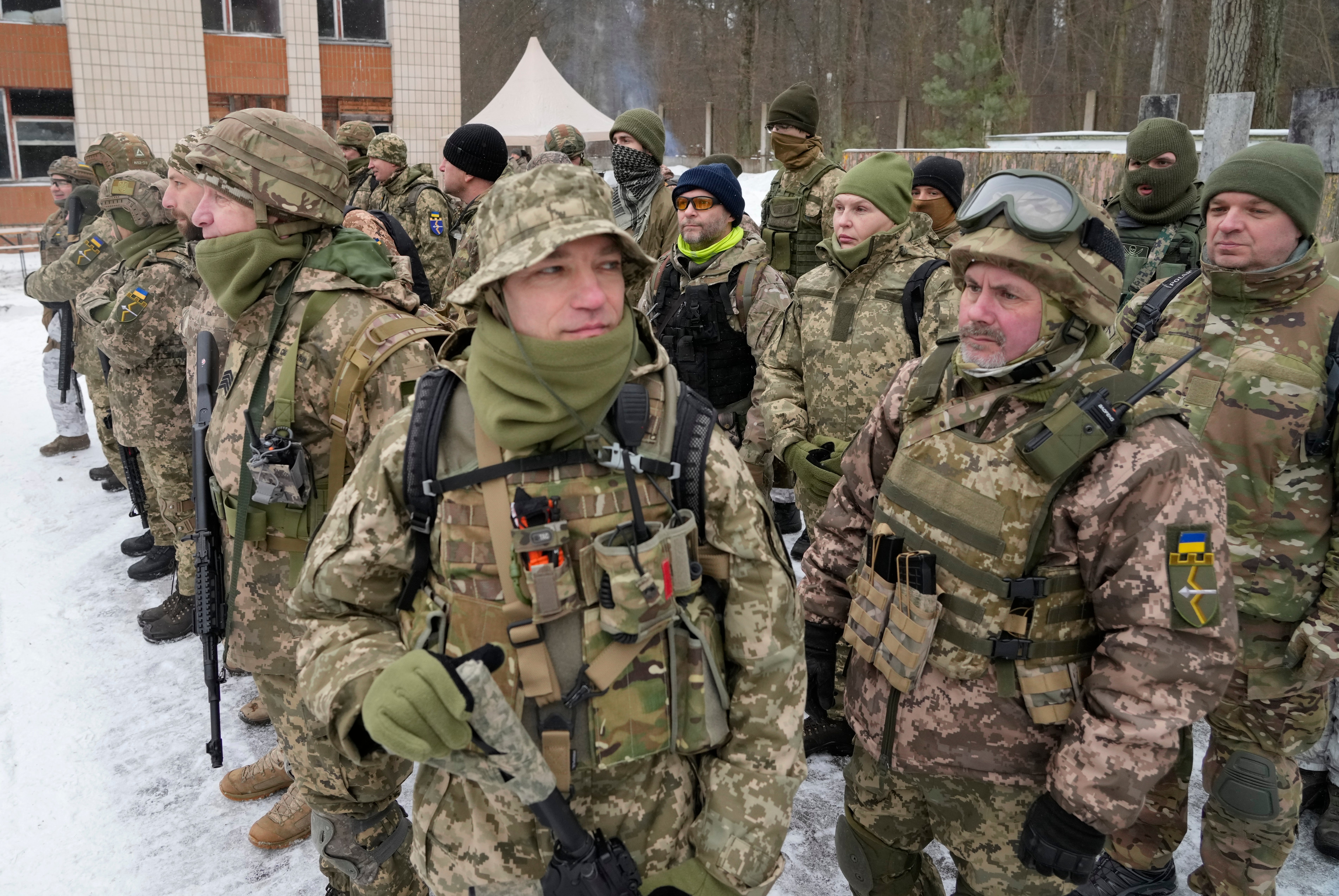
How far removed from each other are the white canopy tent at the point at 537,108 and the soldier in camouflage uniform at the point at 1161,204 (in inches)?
617

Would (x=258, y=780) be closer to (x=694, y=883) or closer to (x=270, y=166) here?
(x=270, y=166)

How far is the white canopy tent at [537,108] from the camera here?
2012cm

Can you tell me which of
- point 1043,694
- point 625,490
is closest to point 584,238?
point 625,490

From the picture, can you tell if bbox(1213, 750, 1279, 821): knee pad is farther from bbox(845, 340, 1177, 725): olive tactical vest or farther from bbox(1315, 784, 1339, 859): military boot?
bbox(845, 340, 1177, 725): olive tactical vest

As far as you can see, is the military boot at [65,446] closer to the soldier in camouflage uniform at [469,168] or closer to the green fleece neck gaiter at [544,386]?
the soldier in camouflage uniform at [469,168]

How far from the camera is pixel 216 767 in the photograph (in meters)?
3.77

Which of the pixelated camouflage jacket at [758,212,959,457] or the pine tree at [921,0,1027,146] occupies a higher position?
the pine tree at [921,0,1027,146]

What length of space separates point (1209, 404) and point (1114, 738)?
1.59 meters

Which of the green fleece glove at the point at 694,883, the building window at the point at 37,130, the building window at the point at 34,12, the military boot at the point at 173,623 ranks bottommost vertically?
the military boot at the point at 173,623

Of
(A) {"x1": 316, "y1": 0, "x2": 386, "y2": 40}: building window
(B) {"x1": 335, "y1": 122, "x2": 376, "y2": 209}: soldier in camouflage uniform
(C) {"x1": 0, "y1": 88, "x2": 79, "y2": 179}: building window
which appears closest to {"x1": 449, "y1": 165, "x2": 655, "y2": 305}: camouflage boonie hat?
(B) {"x1": 335, "y1": 122, "x2": 376, "y2": 209}: soldier in camouflage uniform

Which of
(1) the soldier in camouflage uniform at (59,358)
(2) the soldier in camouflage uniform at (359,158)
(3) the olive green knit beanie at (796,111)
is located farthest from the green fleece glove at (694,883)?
(1) the soldier in camouflage uniform at (59,358)

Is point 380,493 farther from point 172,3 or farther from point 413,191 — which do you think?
point 172,3

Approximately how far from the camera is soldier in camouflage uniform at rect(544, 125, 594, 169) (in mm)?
9188

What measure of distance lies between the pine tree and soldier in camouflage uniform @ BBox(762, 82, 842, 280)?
A: 13619 millimetres
